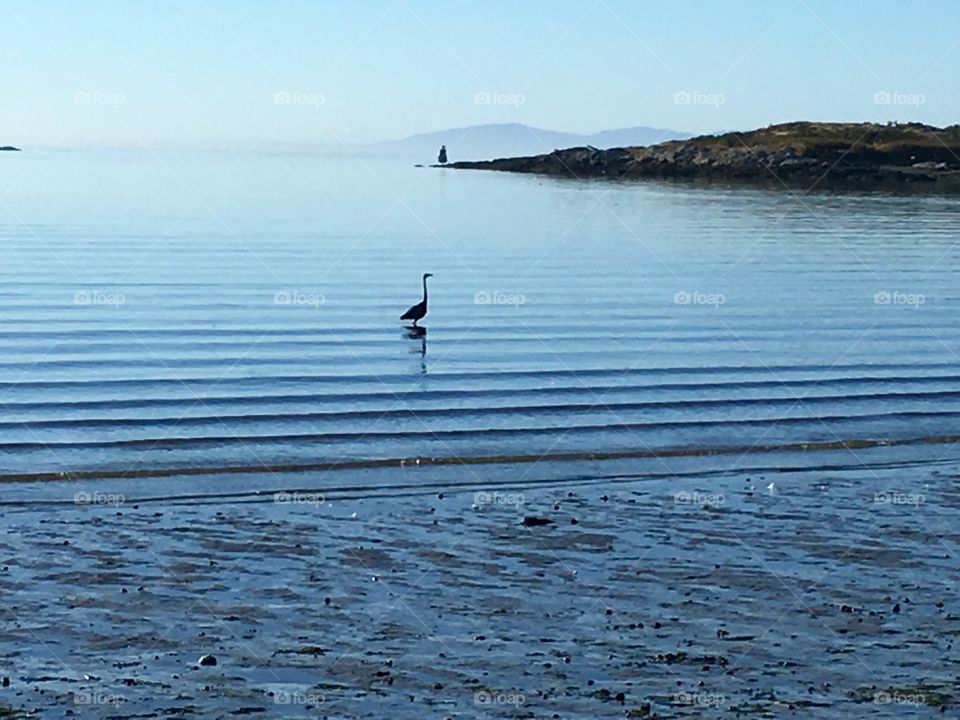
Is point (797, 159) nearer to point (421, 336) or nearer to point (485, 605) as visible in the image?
point (421, 336)

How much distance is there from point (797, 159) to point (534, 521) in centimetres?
12077

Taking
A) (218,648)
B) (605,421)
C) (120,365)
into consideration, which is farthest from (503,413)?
(218,648)

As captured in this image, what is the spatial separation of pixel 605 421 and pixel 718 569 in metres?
9.61

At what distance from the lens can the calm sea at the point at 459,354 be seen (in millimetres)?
22469

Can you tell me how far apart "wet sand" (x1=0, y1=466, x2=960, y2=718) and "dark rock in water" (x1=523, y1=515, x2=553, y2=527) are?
0.25 m

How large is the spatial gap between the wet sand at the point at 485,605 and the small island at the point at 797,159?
101682mm

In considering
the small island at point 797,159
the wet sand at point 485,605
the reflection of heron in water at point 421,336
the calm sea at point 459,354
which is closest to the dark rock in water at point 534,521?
the wet sand at point 485,605

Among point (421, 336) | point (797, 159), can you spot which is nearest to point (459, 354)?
point (421, 336)

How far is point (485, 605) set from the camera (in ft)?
46.4

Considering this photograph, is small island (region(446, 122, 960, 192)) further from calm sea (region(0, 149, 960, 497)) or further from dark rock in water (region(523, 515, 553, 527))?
dark rock in water (region(523, 515, 553, 527))

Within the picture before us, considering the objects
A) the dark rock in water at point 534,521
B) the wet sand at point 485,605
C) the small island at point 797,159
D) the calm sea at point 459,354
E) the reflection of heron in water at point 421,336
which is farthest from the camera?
the small island at point 797,159

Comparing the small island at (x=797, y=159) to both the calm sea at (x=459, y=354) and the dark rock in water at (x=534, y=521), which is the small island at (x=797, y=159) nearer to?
the calm sea at (x=459, y=354)

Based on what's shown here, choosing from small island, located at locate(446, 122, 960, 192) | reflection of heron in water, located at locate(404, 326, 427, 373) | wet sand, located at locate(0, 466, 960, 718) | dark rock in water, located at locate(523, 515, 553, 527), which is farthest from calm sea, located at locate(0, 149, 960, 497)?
small island, located at locate(446, 122, 960, 192)

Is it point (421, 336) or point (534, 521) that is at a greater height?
point (421, 336)
